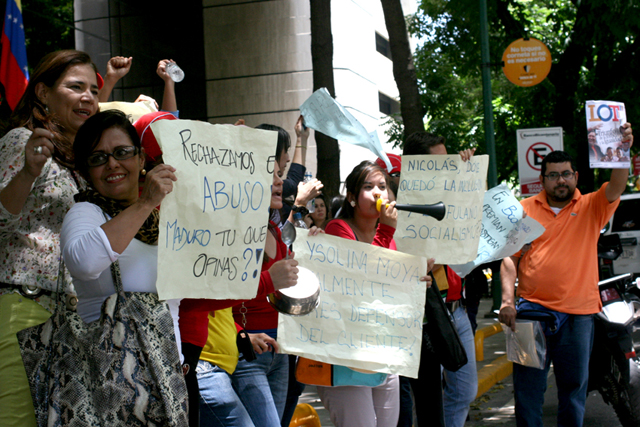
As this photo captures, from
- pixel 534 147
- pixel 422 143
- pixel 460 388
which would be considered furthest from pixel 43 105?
pixel 534 147

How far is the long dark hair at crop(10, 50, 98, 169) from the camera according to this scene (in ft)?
8.79

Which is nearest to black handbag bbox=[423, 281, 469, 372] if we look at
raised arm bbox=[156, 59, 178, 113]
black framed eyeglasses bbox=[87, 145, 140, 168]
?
raised arm bbox=[156, 59, 178, 113]

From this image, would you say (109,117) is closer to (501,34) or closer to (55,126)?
(55,126)

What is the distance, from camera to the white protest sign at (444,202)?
3764 mm

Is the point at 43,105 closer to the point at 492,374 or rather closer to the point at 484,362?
the point at 492,374

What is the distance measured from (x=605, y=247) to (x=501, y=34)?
26.5 feet

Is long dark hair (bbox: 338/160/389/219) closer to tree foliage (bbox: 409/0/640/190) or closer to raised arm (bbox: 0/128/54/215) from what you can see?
raised arm (bbox: 0/128/54/215)

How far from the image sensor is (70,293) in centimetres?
222

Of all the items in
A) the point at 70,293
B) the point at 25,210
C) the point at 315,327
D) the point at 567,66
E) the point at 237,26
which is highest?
the point at 237,26

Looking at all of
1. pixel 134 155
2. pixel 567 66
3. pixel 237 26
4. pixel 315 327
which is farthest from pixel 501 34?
pixel 134 155

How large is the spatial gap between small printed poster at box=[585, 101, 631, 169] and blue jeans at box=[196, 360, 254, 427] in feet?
9.83

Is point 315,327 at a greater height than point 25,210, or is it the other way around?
point 25,210

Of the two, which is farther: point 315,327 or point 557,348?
point 557,348

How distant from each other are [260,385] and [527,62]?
932cm
